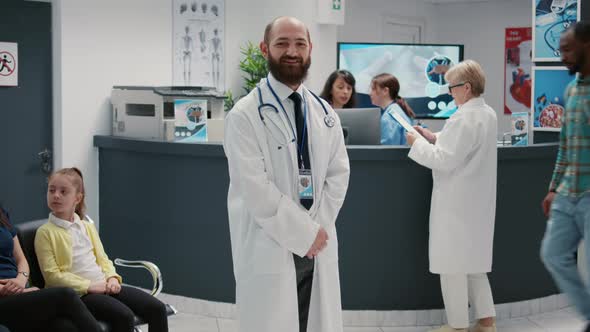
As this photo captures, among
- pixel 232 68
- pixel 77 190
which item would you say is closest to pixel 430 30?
pixel 232 68

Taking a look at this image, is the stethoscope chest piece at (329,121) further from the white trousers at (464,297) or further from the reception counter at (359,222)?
the white trousers at (464,297)

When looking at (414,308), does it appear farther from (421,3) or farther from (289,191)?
(421,3)

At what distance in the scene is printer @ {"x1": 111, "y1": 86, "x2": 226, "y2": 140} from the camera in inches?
217

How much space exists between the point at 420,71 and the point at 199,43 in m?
3.19

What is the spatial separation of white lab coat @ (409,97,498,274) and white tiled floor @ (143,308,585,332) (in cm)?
52

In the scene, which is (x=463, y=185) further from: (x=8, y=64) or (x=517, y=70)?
(x=517, y=70)

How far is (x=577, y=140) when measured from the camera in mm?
3279

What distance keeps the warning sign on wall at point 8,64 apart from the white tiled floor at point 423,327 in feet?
5.86

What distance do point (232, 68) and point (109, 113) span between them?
1250mm

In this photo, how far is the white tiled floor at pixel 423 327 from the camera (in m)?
4.98

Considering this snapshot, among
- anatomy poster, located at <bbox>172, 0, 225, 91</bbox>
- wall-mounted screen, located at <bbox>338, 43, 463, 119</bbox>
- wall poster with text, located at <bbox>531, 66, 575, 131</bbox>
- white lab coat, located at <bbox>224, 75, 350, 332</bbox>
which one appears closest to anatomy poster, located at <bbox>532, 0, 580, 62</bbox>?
wall poster with text, located at <bbox>531, 66, 575, 131</bbox>

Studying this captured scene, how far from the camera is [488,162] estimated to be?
15.6 feet

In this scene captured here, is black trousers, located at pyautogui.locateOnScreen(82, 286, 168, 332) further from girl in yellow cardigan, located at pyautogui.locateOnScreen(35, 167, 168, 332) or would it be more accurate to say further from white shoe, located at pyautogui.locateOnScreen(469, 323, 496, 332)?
white shoe, located at pyautogui.locateOnScreen(469, 323, 496, 332)

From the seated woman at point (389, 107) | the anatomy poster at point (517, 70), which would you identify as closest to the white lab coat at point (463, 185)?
the seated woman at point (389, 107)
